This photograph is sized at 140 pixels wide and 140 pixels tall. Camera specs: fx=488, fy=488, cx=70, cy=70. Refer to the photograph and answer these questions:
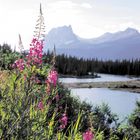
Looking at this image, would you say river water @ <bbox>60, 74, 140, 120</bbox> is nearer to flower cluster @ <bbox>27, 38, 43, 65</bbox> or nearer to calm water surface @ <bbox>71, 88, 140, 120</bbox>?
calm water surface @ <bbox>71, 88, 140, 120</bbox>

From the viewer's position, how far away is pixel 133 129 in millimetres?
10336

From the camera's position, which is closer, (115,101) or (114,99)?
(115,101)

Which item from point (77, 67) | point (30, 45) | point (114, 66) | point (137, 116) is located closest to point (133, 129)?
point (137, 116)

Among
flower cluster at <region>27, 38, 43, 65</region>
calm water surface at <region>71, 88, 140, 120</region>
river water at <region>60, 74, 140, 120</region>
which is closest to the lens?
flower cluster at <region>27, 38, 43, 65</region>

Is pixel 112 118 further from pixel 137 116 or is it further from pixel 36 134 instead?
pixel 36 134

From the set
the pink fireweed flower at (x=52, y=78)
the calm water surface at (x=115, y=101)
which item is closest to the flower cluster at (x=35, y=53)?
the pink fireweed flower at (x=52, y=78)

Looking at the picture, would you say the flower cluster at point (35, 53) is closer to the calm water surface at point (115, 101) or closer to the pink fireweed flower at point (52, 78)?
the pink fireweed flower at point (52, 78)

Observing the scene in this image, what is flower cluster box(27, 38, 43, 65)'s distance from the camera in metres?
4.04

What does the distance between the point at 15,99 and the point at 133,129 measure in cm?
653

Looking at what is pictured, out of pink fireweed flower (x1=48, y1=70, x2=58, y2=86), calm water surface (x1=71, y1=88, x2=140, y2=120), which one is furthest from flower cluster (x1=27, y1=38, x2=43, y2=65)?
calm water surface (x1=71, y1=88, x2=140, y2=120)

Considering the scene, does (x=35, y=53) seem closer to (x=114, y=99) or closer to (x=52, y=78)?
(x=52, y=78)

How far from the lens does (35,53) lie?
4215 millimetres

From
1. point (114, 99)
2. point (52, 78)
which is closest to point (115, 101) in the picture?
point (114, 99)

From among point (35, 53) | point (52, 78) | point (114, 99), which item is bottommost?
point (114, 99)
